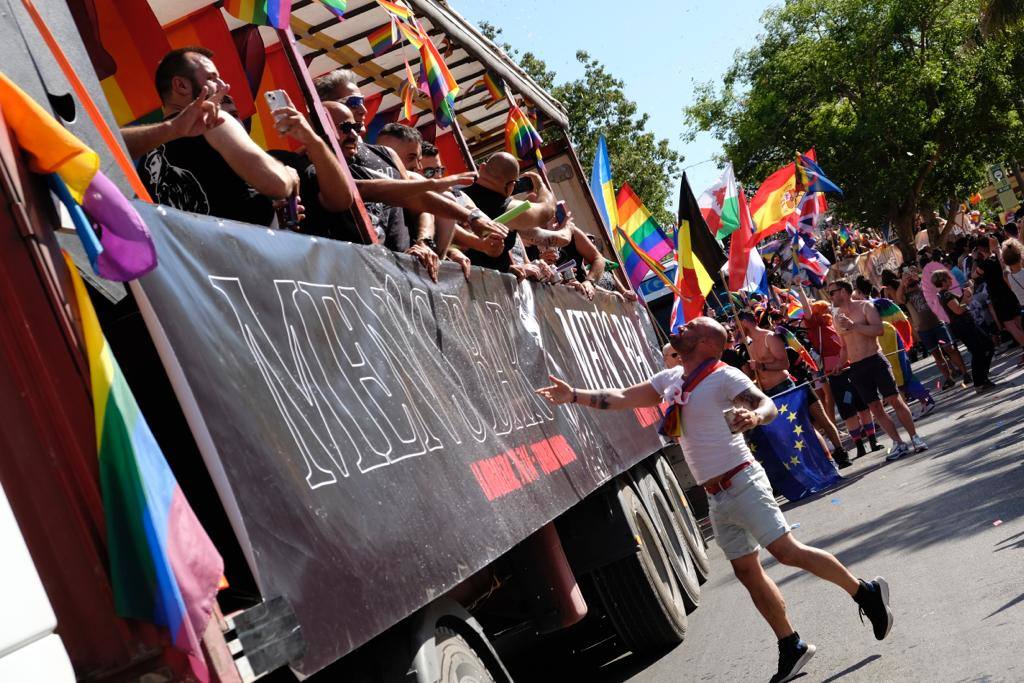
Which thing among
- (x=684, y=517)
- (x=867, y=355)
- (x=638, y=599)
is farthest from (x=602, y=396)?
(x=867, y=355)

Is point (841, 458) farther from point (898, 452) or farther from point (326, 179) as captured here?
point (326, 179)

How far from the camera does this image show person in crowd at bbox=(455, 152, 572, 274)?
780cm

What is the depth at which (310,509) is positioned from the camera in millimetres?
3680

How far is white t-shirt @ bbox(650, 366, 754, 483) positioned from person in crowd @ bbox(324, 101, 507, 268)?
168 cm

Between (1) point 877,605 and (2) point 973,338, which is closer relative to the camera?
(1) point 877,605

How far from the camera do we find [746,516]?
23.0 feet

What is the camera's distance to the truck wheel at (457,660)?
4465 mm

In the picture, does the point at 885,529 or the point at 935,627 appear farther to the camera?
the point at 885,529

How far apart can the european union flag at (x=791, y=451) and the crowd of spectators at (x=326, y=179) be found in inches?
193

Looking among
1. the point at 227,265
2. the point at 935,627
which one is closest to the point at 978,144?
the point at 935,627

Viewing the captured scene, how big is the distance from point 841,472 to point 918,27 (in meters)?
36.8

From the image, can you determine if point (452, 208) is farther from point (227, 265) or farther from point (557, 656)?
point (557, 656)

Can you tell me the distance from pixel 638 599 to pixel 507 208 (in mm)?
2756

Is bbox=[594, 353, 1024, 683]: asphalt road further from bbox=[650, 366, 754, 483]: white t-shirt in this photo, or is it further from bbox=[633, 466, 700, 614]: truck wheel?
bbox=[650, 366, 754, 483]: white t-shirt
